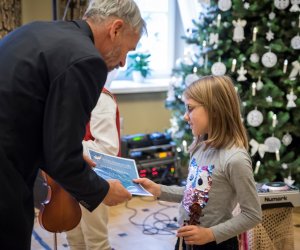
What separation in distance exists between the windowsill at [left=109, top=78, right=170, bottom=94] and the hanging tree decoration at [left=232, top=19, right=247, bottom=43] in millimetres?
1268

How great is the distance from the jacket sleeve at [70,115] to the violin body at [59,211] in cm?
58

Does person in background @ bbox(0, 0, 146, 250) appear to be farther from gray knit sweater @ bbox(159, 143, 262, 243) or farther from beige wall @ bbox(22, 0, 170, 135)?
beige wall @ bbox(22, 0, 170, 135)

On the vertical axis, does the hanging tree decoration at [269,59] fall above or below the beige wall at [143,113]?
above

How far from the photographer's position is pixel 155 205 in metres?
3.79

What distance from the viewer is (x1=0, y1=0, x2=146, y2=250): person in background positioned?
1.16 m

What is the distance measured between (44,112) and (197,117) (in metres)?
0.66

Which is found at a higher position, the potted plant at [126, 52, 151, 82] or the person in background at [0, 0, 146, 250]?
the person in background at [0, 0, 146, 250]

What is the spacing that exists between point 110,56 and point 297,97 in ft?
8.19

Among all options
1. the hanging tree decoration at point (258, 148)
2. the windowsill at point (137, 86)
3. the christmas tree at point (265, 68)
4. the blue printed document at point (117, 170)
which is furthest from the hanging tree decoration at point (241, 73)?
the blue printed document at point (117, 170)

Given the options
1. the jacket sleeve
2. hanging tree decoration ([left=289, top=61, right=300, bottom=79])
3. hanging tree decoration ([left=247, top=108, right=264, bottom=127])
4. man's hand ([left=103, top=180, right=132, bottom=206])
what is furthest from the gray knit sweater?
hanging tree decoration ([left=289, top=61, right=300, bottom=79])

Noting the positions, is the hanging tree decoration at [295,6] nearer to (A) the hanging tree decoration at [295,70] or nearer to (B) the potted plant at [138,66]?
(A) the hanging tree decoration at [295,70]

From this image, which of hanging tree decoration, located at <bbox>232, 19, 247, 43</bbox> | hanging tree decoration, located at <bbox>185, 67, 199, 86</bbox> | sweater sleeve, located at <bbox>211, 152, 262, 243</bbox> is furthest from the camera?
hanging tree decoration, located at <bbox>185, 67, 199, 86</bbox>

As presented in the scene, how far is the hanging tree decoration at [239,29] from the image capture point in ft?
11.6

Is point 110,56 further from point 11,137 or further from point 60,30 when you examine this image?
point 11,137
